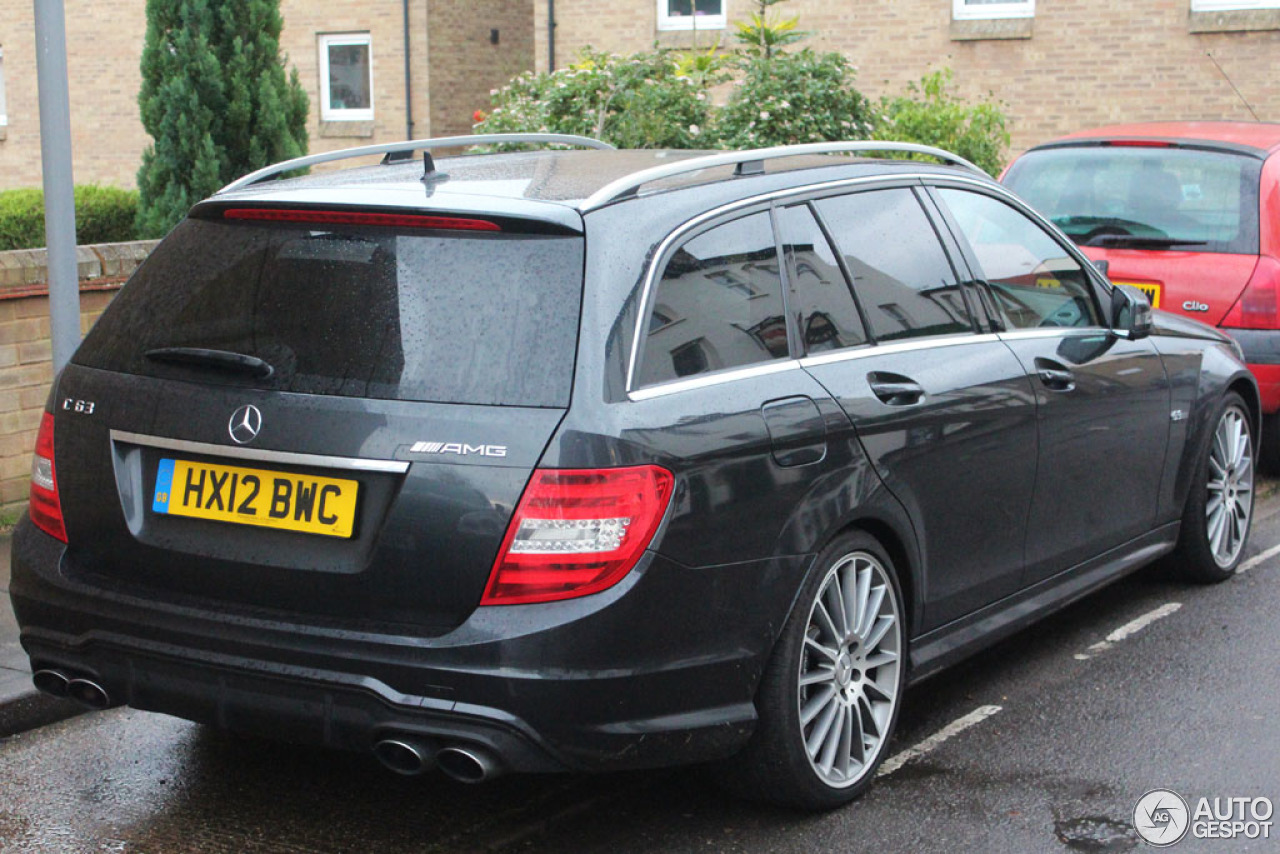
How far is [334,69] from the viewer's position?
24.0 m

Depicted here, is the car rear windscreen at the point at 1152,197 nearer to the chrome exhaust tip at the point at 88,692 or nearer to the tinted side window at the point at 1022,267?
the tinted side window at the point at 1022,267

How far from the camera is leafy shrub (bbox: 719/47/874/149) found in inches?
426

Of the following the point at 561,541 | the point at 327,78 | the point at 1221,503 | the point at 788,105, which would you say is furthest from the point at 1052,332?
the point at 327,78

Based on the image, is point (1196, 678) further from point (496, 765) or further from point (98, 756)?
point (98, 756)

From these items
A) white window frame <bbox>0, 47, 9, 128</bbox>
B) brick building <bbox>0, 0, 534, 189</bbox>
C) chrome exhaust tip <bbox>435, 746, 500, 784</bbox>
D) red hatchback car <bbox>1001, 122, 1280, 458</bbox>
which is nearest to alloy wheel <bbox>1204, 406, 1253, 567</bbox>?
red hatchback car <bbox>1001, 122, 1280, 458</bbox>

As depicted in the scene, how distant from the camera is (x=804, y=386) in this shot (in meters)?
4.12

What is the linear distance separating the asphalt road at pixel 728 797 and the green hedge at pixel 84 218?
12.9 m

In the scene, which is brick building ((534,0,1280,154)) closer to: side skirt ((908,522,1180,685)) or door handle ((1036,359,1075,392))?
side skirt ((908,522,1180,685))

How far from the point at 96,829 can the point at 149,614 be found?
787mm

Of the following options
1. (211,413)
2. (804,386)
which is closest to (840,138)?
(804,386)

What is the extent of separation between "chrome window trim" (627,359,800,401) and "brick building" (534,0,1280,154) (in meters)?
13.4

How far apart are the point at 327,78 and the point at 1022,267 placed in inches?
789

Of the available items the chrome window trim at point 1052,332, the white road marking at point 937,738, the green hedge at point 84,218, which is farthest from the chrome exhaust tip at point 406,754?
the green hedge at point 84,218

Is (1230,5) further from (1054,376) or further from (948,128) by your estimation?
(1054,376)
